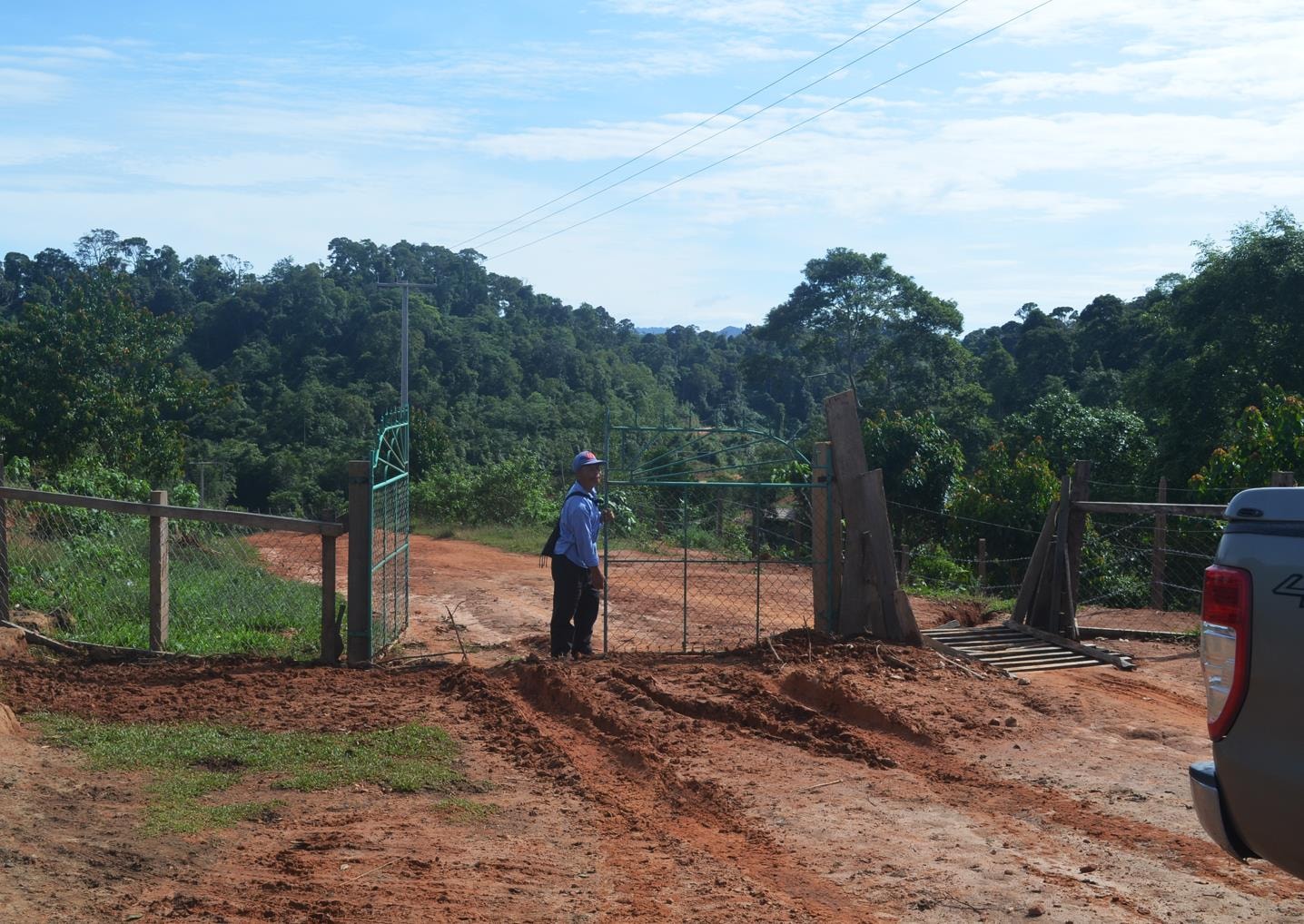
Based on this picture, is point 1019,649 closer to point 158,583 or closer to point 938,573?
point 158,583

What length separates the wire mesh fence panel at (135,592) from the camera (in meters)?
10.2

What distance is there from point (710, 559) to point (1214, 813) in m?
12.0

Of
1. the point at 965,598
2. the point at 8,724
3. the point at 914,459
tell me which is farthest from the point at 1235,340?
the point at 8,724

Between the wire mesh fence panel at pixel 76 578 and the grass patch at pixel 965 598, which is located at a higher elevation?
the wire mesh fence panel at pixel 76 578

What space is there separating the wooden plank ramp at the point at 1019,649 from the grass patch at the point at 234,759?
15.5 ft

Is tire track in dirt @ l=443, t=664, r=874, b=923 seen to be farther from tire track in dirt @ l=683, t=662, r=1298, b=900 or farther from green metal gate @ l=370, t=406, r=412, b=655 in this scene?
green metal gate @ l=370, t=406, r=412, b=655

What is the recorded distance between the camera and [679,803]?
6.09 m

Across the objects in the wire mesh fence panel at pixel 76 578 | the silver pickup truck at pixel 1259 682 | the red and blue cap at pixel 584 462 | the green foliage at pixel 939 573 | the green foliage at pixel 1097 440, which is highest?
the green foliage at pixel 1097 440

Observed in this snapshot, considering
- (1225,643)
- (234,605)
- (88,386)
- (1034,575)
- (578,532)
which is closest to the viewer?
(1225,643)

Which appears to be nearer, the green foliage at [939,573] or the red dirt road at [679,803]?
the red dirt road at [679,803]

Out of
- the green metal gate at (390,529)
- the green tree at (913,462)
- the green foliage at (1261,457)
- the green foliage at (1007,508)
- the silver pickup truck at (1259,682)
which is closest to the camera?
the silver pickup truck at (1259,682)

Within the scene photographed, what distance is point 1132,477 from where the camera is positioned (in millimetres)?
26312

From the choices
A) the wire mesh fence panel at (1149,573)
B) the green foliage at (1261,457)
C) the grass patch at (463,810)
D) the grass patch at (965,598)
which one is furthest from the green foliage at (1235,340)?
the grass patch at (463,810)

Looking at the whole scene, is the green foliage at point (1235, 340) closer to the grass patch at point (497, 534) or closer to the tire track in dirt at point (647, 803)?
the grass patch at point (497, 534)
